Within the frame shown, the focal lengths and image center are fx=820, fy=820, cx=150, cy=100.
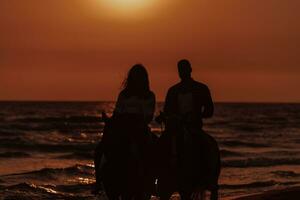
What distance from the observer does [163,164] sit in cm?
1152

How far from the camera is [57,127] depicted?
217ft

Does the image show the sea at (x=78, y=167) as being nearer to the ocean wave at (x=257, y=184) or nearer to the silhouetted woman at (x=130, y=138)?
the ocean wave at (x=257, y=184)

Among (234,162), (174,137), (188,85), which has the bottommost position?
(234,162)

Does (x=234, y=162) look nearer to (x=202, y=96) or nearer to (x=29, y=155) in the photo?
(x=29, y=155)

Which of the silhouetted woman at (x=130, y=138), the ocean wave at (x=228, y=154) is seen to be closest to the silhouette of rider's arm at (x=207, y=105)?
the silhouetted woman at (x=130, y=138)

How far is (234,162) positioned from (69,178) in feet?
29.9

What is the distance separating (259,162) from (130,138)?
70.0 ft

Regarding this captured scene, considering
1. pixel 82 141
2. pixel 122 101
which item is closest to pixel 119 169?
pixel 122 101

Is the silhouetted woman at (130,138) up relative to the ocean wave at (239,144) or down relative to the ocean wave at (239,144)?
up

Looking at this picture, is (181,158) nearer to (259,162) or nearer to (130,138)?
(130,138)

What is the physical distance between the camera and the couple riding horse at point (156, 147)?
11.0m

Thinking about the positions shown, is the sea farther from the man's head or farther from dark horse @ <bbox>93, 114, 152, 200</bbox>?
the man's head

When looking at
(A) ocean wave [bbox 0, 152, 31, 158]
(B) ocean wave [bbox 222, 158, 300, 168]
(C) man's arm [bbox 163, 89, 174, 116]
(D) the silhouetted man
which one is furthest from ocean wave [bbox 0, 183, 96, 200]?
(A) ocean wave [bbox 0, 152, 31, 158]

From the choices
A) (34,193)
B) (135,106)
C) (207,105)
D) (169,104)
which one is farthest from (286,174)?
(135,106)
